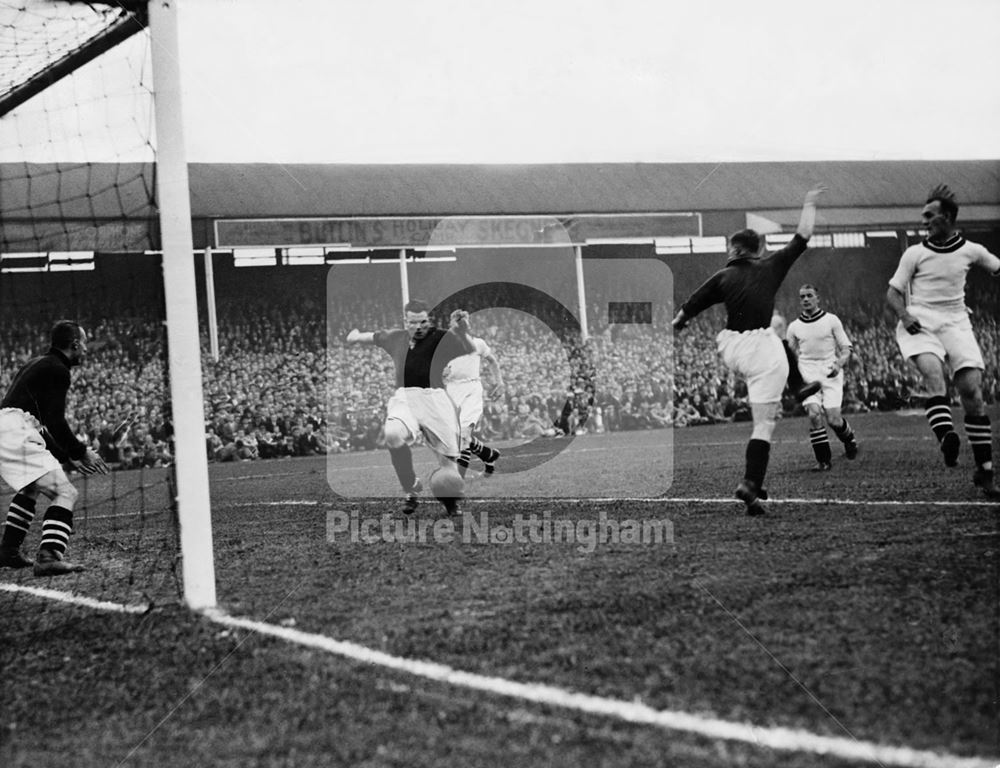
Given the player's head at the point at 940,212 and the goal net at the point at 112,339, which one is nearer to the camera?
the goal net at the point at 112,339

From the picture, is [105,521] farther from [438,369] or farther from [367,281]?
[367,281]

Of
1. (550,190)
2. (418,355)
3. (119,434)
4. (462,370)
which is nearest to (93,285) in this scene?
(119,434)

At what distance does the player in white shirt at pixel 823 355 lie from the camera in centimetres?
1161

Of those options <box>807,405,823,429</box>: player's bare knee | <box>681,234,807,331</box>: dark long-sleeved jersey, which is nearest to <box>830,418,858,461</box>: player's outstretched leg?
<box>807,405,823,429</box>: player's bare knee

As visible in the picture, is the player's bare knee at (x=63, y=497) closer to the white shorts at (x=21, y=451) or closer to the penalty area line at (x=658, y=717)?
the white shorts at (x=21, y=451)

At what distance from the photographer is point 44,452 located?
6.99 metres

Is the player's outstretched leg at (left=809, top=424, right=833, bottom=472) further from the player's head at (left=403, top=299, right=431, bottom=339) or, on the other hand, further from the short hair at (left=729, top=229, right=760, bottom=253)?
the player's head at (left=403, top=299, right=431, bottom=339)

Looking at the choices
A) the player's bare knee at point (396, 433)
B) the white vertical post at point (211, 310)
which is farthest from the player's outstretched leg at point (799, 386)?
the white vertical post at point (211, 310)

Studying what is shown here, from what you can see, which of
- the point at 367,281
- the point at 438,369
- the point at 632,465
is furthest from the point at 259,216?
the point at 438,369

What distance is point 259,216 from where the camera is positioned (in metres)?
22.9

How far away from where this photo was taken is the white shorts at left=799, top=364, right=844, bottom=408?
11.8 meters

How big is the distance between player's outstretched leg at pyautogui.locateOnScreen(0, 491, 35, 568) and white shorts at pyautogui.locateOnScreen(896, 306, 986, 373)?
6627 mm

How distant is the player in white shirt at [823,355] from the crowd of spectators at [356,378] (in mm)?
8609

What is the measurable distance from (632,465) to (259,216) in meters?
13.4
